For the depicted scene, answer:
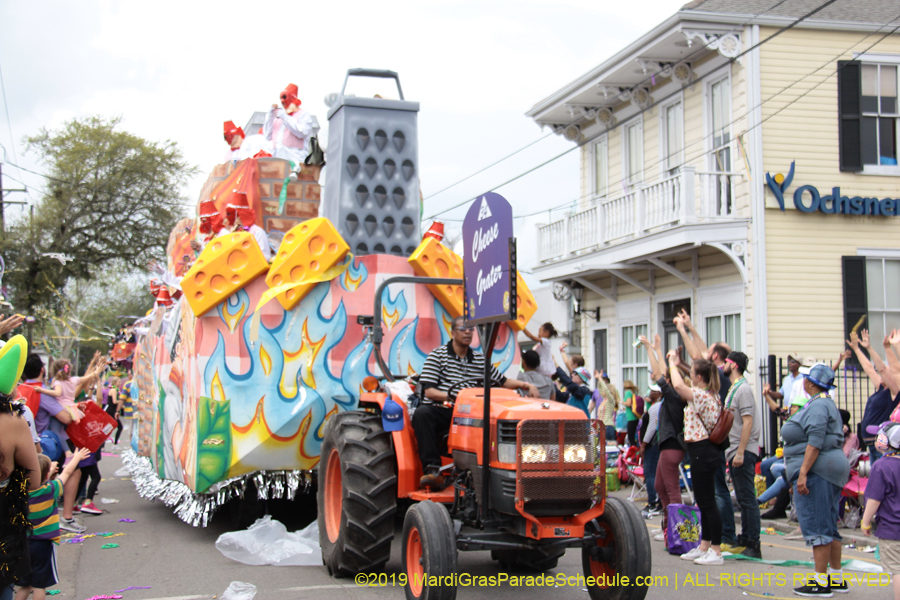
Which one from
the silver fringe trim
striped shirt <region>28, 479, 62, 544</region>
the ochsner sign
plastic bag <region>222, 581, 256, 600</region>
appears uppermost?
the ochsner sign

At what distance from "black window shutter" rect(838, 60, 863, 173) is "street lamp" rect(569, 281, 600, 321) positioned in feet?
20.4

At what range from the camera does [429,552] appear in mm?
5160

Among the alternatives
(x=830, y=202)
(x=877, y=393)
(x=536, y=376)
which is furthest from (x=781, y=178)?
(x=877, y=393)

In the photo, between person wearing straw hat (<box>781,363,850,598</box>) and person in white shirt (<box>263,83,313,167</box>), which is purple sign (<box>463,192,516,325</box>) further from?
person in white shirt (<box>263,83,313,167</box>)

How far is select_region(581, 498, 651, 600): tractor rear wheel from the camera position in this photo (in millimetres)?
5227

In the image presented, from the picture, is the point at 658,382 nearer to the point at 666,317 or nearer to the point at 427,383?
the point at 427,383

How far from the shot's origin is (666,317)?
16359mm

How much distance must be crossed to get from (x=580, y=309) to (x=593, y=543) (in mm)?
14122

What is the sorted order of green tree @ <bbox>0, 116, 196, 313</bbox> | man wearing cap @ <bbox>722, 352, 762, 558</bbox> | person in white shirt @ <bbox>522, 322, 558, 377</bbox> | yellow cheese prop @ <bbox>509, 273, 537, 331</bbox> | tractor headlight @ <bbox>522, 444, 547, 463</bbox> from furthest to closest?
1. green tree @ <bbox>0, 116, 196, 313</bbox>
2. person in white shirt @ <bbox>522, 322, 558, 377</bbox>
3. yellow cheese prop @ <bbox>509, 273, 537, 331</bbox>
4. man wearing cap @ <bbox>722, 352, 762, 558</bbox>
5. tractor headlight @ <bbox>522, 444, 547, 463</bbox>

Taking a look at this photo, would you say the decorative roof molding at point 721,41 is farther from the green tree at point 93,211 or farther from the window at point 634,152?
the green tree at point 93,211

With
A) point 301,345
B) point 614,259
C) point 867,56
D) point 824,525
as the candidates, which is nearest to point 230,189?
point 301,345

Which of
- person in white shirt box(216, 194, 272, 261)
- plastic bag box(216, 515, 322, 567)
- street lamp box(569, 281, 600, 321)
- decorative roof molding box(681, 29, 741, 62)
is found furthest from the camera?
street lamp box(569, 281, 600, 321)

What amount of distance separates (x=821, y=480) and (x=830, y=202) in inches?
359

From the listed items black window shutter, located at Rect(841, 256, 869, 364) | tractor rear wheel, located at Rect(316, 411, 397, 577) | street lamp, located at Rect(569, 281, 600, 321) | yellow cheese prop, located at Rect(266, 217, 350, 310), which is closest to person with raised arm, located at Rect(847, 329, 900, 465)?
tractor rear wheel, located at Rect(316, 411, 397, 577)
